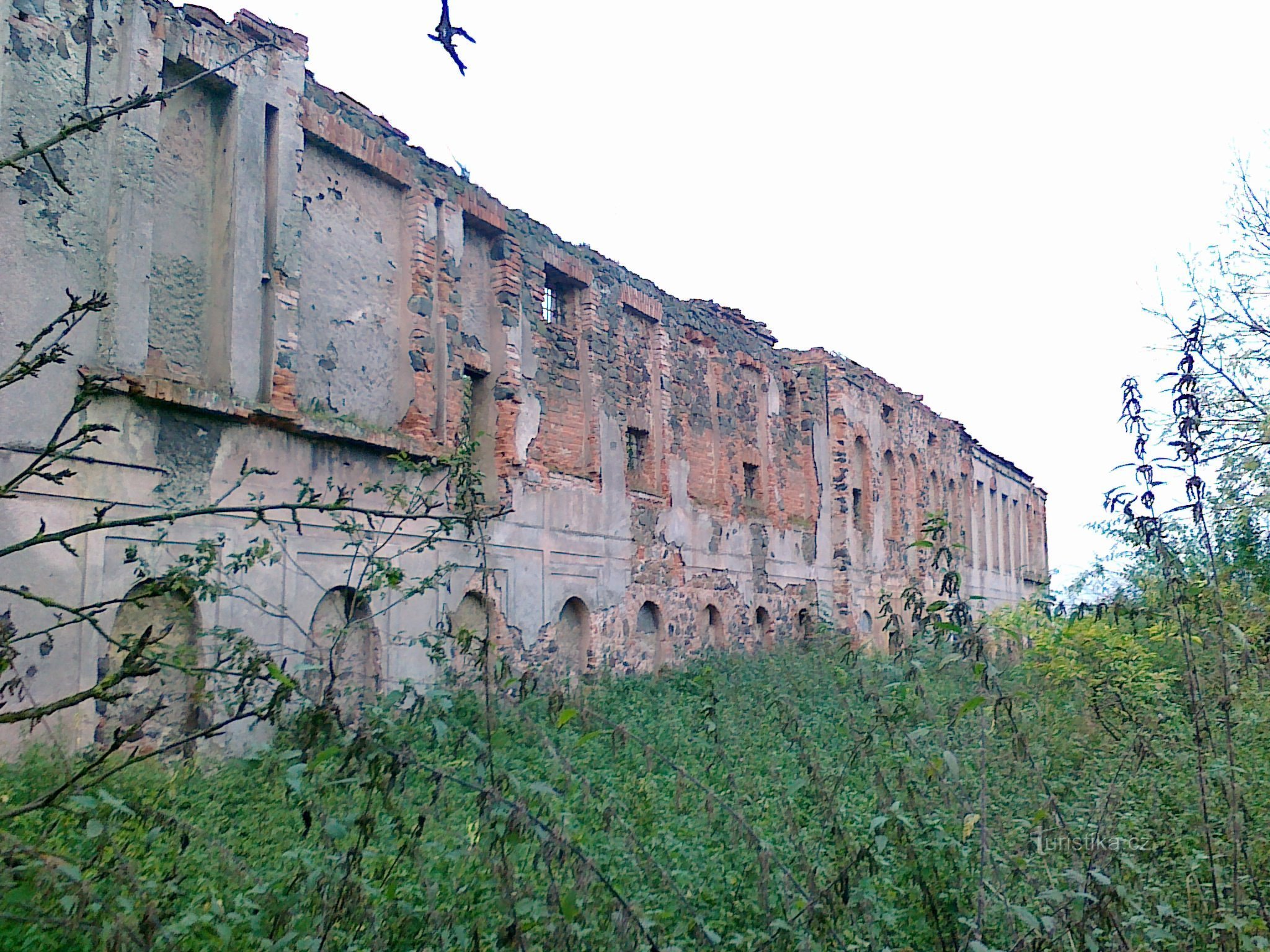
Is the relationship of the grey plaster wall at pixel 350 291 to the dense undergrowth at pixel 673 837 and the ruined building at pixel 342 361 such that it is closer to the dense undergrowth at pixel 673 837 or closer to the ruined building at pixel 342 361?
the ruined building at pixel 342 361

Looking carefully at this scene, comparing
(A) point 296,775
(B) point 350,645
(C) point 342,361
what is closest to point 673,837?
(A) point 296,775

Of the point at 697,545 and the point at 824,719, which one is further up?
the point at 697,545

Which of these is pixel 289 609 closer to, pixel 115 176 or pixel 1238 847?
pixel 115 176

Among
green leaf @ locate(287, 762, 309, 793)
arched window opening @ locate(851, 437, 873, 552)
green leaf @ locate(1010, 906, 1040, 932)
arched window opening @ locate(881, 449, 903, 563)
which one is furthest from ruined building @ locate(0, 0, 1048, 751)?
arched window opening @ locate(881, 449, 903, 563)

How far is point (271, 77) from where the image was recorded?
28.7 feet

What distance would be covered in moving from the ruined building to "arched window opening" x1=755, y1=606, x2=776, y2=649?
0.25 feet

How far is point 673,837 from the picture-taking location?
5.60 meters

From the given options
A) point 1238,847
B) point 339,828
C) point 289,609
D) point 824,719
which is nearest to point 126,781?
point 289,609

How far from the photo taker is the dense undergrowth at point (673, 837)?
2.90 meters

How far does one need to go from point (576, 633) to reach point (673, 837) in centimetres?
673

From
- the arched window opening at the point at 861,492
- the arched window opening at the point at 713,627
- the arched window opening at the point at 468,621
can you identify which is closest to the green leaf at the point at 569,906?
the arched window opening at the point at 468,621

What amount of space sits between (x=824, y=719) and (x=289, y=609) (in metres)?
5.38

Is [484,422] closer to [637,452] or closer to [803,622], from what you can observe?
[637,452]

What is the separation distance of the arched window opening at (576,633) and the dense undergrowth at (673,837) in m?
2.67
